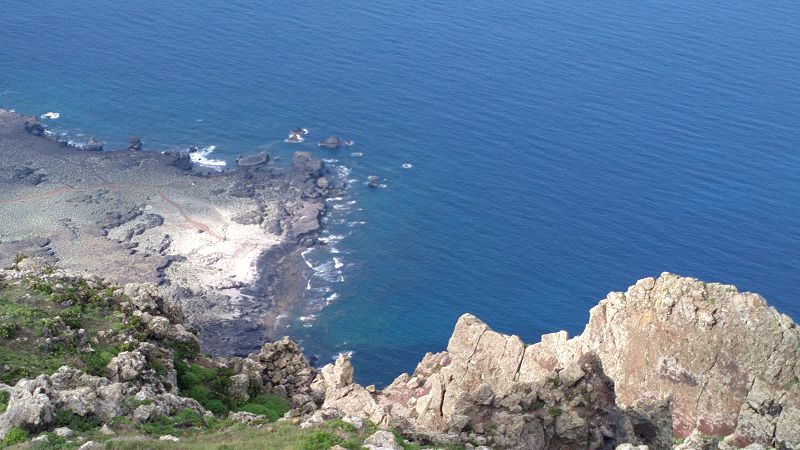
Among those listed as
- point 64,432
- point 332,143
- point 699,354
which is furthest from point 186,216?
point 64,432

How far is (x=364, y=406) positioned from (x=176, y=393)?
47.3ft

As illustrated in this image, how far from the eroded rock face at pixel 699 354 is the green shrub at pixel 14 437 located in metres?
39.3

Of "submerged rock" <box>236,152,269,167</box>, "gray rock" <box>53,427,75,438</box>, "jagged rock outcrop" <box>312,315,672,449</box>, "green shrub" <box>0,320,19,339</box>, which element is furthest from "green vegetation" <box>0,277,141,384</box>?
"submerged rock" <box>236,152,269,167</box>

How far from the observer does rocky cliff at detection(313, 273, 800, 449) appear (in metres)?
60.7

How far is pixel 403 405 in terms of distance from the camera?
2857 inches

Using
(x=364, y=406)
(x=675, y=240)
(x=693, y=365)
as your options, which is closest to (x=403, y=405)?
(x=364, y=406)

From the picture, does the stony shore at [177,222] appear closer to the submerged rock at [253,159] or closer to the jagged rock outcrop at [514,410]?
the submerged rock at [253,159]

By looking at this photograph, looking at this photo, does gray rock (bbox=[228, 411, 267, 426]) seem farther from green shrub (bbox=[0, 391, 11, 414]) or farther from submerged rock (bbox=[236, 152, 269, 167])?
submerged rock (bbox=[236, 152, 269, 167])

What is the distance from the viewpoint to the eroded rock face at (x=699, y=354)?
2778 inches

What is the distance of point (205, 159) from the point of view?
610 ft

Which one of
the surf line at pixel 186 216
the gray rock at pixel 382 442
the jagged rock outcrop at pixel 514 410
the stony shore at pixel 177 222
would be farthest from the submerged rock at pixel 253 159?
the gray rock at pixel 382 442

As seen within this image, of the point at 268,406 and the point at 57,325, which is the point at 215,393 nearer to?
the point at 268,406

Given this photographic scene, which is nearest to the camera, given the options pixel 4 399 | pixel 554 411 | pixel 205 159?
pixel 4 399

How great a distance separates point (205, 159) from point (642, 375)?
129 meters
